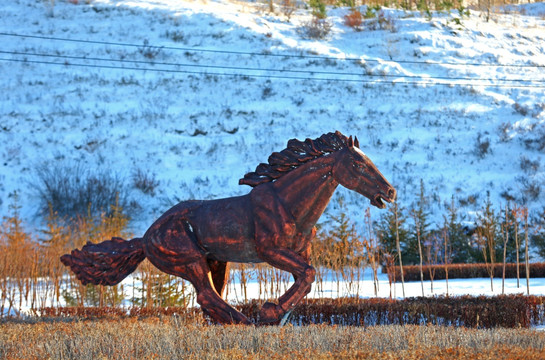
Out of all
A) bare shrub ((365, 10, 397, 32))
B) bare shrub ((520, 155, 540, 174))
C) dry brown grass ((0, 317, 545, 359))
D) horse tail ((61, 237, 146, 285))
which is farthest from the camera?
bare shrub ((365, 10, 397, 32))

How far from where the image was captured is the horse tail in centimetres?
730

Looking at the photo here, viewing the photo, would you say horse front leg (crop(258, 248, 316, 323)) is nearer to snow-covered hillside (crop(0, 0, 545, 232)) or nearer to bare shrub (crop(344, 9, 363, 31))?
snow-covered hillside (crop(0, 0, 545, 232))

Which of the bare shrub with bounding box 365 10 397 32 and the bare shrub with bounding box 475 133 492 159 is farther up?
the bare shrub with bounding box 365 10 397 32

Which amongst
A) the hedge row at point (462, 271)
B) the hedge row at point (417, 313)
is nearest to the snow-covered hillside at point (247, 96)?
the hedge row at point (462, 271)

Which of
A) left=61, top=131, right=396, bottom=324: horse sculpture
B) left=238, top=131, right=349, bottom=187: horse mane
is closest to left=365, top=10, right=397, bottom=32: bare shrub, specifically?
left=238, top=131, right=349, bottom=187: horse mane

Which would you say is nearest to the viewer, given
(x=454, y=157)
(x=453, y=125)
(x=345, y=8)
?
(x=454, y=157)

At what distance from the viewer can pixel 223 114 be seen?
29.7 metres

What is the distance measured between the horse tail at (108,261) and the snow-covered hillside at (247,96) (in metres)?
16.1

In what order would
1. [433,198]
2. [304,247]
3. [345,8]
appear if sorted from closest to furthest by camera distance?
[304,247] < [433,198] < [345,8]

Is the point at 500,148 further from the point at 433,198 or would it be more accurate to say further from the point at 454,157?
the point at 433,198

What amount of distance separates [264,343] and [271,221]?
1.56 m

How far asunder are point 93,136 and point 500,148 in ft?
54.9

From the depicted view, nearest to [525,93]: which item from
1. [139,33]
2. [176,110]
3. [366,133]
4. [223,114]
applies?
[366,133]

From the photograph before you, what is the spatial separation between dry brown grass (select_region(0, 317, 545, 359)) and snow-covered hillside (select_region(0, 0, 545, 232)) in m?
17.8
